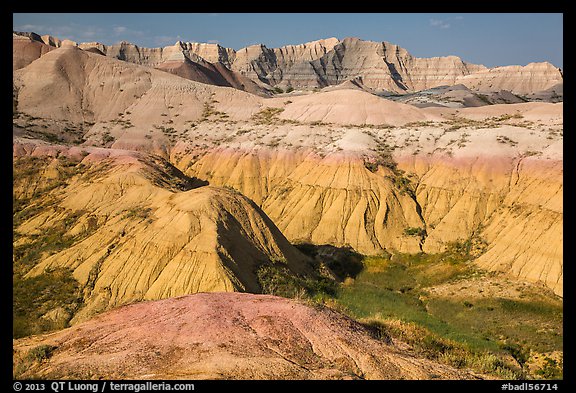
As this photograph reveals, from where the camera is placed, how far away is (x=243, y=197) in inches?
1243

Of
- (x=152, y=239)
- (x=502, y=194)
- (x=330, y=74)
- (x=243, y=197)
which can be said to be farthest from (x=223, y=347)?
(x=330, y=74)

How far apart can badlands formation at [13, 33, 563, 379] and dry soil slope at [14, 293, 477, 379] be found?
0.06 meters

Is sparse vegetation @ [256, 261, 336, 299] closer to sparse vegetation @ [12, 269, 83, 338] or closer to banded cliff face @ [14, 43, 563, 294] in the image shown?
sparse vegetation @ [12, 269, 83, 338]

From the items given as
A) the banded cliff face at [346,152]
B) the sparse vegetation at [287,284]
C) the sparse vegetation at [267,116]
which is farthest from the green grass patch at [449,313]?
the sparse vegetation at [267,116]

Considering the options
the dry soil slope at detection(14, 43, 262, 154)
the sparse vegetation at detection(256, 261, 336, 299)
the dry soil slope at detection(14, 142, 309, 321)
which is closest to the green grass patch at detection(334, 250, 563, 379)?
the sparse vegetation at detection(256, 261, 336, 299)

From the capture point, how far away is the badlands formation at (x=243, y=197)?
39.2 feet

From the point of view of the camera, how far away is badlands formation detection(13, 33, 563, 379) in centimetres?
1195

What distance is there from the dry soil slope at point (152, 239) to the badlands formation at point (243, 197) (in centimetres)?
11

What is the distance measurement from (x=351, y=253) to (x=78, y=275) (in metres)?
23.1

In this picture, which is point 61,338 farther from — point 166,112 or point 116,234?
point 166,112

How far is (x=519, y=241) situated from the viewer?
3431 centimetres

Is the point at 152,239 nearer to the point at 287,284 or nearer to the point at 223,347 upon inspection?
the point at 287,284

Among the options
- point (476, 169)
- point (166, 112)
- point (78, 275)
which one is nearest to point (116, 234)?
point (78, 275)

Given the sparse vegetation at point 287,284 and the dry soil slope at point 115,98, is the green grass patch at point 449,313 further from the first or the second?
the dry soil slope at point 115,98
